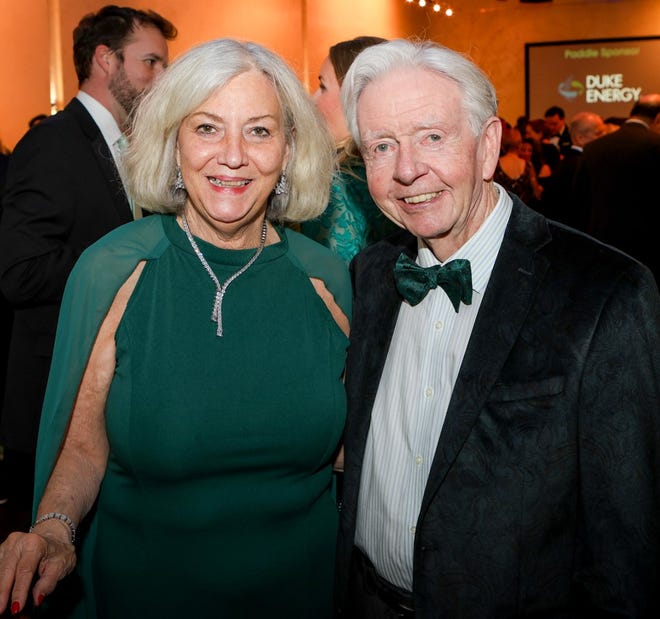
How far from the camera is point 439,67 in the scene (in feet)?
5.26

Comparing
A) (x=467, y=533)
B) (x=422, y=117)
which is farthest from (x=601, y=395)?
(x=422, y=117)

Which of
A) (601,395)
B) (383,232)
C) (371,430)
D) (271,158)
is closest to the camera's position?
(601,395)

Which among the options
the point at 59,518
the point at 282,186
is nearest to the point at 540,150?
the point at 282,186

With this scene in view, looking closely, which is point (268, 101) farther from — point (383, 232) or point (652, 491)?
point (652, 491)

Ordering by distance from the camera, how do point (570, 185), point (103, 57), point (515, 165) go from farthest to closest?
point (515, 165) → point (570, 185) → point (103, 57)

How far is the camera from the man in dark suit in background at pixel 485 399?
1.38m

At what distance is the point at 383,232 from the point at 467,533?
1416 millimetres

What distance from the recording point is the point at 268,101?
1802 millimetres

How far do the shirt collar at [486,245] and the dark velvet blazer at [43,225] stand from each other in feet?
5.32

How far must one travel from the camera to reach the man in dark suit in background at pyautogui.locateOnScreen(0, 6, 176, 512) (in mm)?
2711

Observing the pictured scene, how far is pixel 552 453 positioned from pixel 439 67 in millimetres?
816

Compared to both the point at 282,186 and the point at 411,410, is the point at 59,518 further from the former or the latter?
the point at 282,186

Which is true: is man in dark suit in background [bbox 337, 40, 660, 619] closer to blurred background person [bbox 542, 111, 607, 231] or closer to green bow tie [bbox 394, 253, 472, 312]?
green bow tie [bbox 394, 253, 472, 312]

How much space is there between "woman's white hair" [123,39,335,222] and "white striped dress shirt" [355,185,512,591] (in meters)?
0.53
